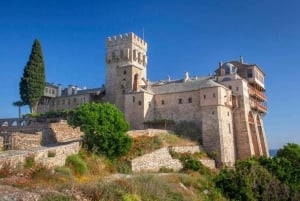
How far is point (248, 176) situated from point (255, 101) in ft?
87.3

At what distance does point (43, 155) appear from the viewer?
17344 millimetres

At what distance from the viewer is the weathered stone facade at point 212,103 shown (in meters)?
38.4

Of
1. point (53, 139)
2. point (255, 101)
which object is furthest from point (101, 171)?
point (255, 101)

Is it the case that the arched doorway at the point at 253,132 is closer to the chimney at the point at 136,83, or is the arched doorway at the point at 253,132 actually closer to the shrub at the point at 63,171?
the chimney at the point at 136,83

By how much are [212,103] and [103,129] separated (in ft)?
58.5

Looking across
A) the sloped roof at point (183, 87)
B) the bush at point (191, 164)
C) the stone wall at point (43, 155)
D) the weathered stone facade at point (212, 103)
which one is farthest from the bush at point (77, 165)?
the sloped roof at point (183, 87)

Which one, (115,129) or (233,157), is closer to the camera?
(115,129)

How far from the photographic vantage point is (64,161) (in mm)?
19297

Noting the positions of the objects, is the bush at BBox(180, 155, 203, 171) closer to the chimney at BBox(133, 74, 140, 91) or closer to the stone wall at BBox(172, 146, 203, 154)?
the stone wall at BBox(172, 146, 203, 154)

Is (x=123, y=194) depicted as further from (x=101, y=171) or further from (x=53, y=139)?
(x=53, y=139)

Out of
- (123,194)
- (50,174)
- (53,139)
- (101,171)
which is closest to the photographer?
(123,194)

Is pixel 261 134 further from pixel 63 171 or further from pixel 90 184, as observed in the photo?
pixel 90 184

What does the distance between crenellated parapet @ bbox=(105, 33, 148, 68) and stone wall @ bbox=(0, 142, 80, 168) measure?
32.3 m

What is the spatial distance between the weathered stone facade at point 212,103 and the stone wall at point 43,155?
70.4 ft
